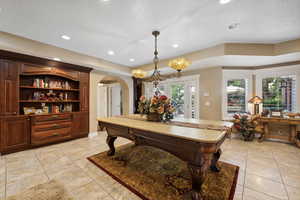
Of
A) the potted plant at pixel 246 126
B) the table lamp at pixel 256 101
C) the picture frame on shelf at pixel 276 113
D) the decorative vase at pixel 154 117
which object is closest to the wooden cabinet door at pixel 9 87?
the decorative vase at pixel 154 117

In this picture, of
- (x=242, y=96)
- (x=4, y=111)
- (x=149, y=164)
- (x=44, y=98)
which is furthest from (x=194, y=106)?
(x=4, y=111)

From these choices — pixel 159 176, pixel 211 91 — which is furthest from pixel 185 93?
pixel 159 176

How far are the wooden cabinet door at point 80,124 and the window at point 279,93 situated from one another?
6015 millimetres

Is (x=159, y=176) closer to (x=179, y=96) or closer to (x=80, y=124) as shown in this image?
(x=80, y=124)

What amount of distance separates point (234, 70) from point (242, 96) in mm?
962

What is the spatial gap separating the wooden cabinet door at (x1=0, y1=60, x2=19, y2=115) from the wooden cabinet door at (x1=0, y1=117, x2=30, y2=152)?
21cm

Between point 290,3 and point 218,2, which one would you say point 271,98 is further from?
point 218,2

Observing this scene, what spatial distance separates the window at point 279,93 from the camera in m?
3.67

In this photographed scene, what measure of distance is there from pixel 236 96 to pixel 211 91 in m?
0.89

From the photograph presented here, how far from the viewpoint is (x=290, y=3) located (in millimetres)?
1783

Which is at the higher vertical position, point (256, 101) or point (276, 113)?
point (256, 101)

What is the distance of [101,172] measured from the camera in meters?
2.13

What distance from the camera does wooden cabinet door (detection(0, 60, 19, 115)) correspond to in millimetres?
2787

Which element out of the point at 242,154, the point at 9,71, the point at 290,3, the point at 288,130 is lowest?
the point at 242,154
